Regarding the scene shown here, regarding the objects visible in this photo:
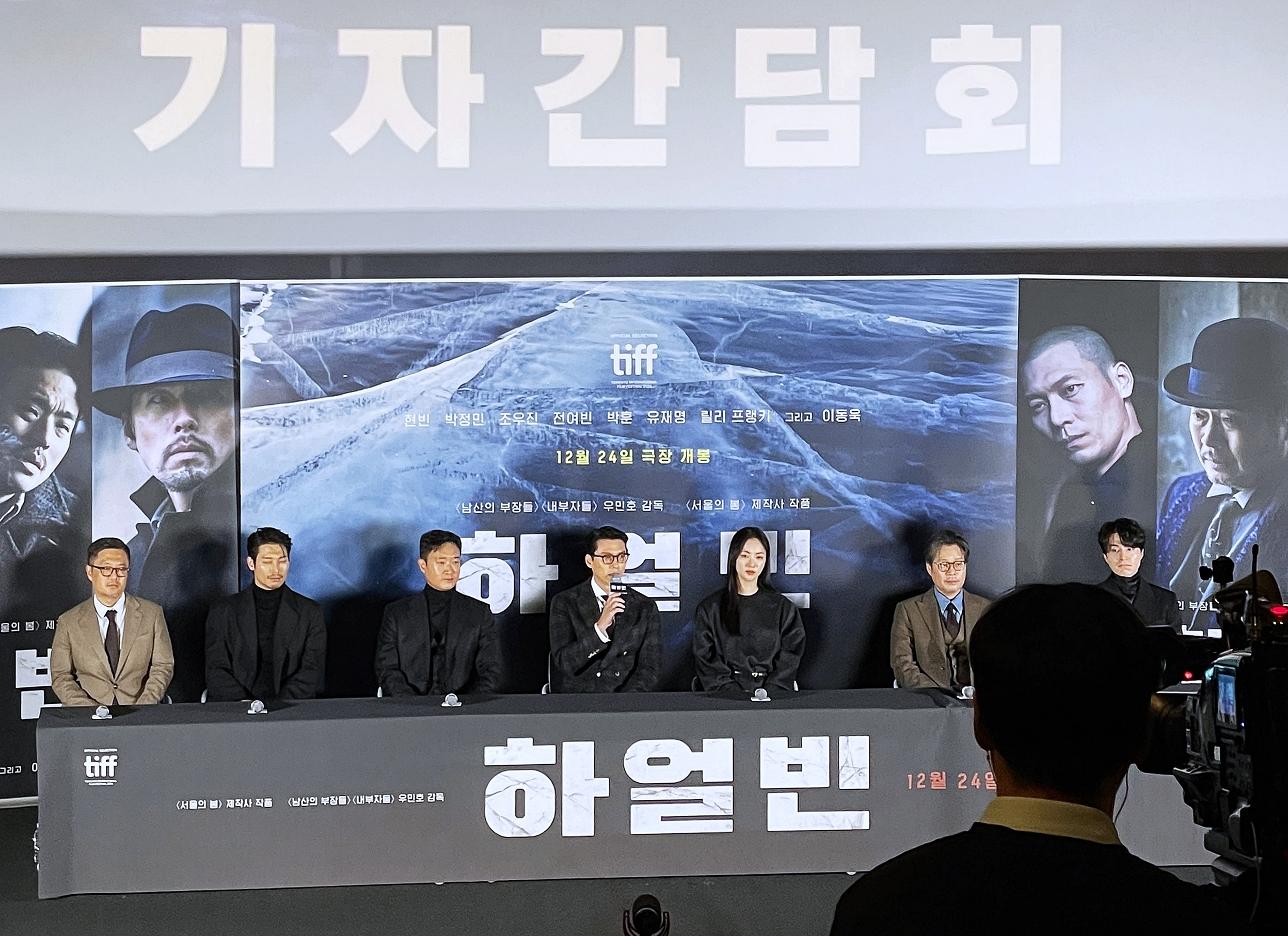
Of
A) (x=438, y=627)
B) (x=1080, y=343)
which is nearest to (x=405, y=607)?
(x=438, y=627)

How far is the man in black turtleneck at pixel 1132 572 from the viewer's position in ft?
14.0

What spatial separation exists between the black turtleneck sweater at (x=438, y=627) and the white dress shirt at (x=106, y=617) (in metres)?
1.01

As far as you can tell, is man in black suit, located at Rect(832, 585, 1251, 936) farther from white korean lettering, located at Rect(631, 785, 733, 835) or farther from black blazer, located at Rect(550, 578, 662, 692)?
black blazer, located at Rect(550, 578, 662, 692)

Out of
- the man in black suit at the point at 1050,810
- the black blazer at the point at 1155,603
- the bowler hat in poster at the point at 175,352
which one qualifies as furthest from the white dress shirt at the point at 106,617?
the man in black suit at the point at 1050,810

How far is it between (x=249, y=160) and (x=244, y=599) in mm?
1576

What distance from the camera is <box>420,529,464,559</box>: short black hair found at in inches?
163

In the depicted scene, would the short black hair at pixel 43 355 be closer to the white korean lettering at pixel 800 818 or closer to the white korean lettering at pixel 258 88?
the white korean lettering at pixel 258 88

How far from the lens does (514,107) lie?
14.3 feet

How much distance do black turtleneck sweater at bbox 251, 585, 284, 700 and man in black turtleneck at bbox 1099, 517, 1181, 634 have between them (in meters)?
2.89

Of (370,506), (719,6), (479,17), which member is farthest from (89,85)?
(719,6)

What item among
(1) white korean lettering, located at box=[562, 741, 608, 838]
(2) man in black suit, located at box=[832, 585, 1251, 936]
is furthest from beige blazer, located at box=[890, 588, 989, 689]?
(2) man in black suit, located at box=[832, 585, 1251, 936]

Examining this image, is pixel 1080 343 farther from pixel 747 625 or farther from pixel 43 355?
pixel 43 355

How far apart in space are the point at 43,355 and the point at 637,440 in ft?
7.09

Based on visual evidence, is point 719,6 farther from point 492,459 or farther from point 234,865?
point 234,865
